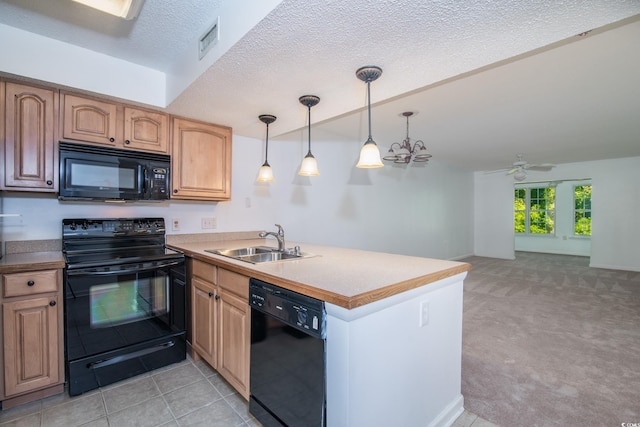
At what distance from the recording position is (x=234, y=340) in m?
1.78

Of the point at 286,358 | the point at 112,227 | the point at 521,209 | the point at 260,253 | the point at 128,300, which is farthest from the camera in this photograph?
the point at 521,209

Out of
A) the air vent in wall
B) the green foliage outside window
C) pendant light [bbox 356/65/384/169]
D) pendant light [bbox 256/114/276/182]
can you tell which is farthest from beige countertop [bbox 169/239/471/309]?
the green foliage outside window

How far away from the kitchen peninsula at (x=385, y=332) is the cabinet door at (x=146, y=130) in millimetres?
1198

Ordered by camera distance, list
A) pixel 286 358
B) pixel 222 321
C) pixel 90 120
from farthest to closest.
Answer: pixel 90 120 → pixel 222 321 → pixel 286 358

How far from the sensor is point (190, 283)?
2.33m

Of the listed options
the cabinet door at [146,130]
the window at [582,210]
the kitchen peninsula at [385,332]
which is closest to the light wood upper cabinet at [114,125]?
the cabinet door at [146,130]

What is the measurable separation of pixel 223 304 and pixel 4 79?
6.56 feet

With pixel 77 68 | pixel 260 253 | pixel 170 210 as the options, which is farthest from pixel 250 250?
pixel 77 68

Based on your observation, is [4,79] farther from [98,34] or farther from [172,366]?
[172,366]

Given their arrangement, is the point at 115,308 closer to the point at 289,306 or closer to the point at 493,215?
the point at 289,306

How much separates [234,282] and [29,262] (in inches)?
48.7


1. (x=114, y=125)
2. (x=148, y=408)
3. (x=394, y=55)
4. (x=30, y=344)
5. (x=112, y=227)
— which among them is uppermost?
(x=394, y=55)

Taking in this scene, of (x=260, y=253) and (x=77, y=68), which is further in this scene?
(x=260, y=253)

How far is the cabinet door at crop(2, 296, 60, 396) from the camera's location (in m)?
1.71
